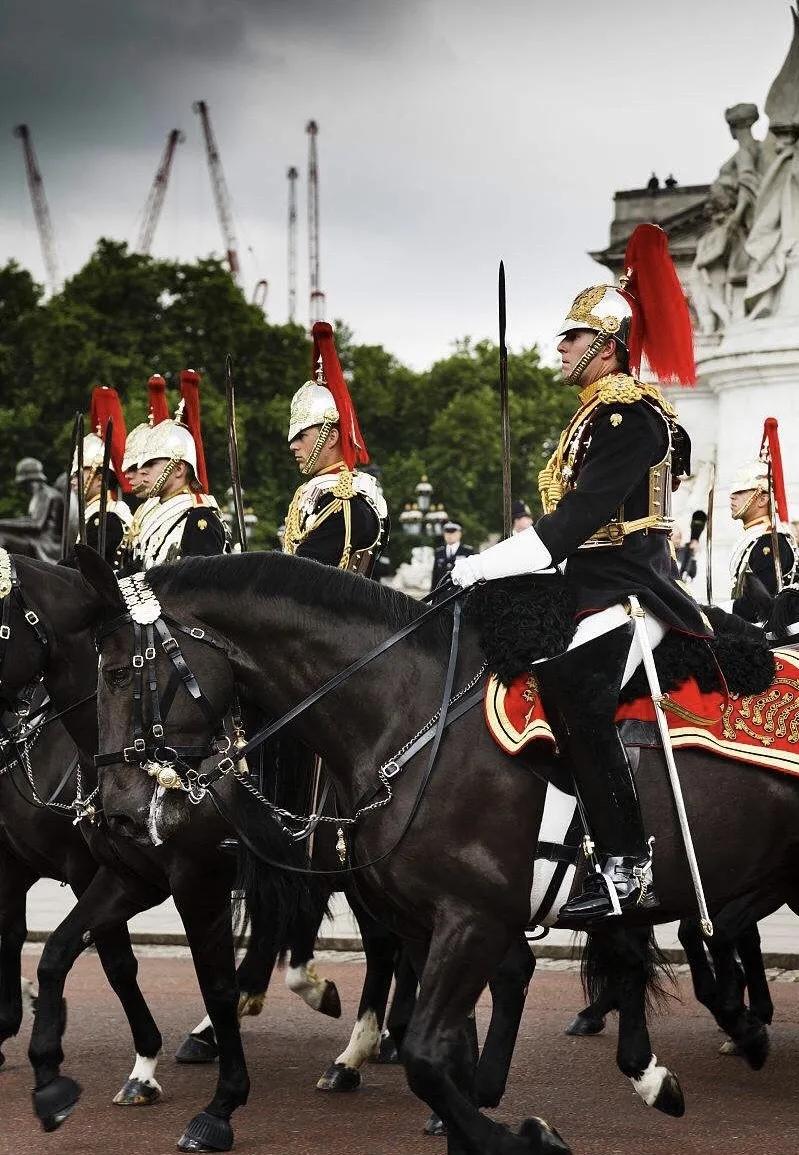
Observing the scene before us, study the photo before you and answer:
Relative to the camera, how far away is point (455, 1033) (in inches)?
218

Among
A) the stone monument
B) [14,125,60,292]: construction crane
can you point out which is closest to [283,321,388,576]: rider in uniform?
the stone monument

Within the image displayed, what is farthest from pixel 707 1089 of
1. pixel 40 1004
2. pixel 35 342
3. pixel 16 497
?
pixel 35 342

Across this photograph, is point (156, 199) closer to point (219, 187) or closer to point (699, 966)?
point (219, 187)

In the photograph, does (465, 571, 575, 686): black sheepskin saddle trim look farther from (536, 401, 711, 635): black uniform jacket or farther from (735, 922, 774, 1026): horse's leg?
(735, 922, 774, 1026): horse's leg

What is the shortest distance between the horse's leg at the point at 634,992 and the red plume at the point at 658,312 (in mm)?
2172

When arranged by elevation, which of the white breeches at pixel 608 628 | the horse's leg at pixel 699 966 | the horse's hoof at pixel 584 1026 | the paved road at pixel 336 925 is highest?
the white breeches at pixel 608 628

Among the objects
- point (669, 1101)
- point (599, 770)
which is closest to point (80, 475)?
point (599, 770)

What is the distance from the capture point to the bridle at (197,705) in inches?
231

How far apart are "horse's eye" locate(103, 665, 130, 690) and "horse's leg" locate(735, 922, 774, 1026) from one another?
379cm

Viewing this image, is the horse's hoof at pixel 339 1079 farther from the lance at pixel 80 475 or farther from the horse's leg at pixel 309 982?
the lance at pixel 80 475

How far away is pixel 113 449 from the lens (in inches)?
422

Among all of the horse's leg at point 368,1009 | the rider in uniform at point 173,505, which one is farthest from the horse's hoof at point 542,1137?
the rider in uniform at point 173,505

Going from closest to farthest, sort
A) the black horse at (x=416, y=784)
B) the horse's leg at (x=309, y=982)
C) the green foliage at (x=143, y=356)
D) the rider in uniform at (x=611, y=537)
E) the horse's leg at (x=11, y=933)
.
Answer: the black horse at (x=416, y=784)
the rider in uniform at (x=611, y=537)
the horse's leg at (x=11, y=933)
the horse's leg at (x=309, y=982)
the green foliage at (x=143, y=356)

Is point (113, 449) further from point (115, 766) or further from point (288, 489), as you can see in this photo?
point (288, 489)
